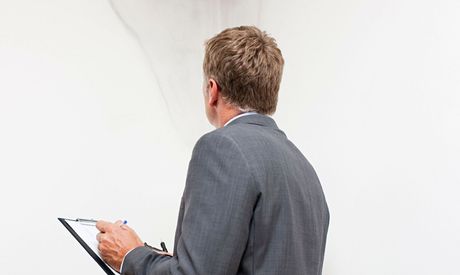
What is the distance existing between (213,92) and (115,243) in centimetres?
29

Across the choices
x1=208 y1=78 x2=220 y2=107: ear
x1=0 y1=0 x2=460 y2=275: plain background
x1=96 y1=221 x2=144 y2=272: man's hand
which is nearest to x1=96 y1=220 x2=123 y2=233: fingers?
x1=96 y1=221 x2=144 y2=272: man's hand

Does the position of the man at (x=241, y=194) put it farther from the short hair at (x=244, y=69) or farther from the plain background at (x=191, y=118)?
the plain background at (x=191, y=118)

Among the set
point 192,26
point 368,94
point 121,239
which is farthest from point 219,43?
point 192,26

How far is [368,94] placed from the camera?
1.27 metres

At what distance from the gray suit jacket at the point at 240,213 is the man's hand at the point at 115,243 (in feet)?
0.07

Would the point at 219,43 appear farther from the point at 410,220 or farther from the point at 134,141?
the point at 134,141

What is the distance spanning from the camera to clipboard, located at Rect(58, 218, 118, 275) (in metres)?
0.83

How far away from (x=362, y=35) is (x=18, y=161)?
35.7 inches

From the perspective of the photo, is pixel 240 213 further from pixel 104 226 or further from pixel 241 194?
pixel 104 226

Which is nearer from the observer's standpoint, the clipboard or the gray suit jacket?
the gray suit jacket

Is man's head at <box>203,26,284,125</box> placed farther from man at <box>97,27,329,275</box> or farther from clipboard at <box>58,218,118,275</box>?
clipboard at <box>58,218,118,275</box>

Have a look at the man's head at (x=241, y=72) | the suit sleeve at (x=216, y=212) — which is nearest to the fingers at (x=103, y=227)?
the suit sleeve at (x=216, y=212)

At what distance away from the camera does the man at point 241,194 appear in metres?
0.73

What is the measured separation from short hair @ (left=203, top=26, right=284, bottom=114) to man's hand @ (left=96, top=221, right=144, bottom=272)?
27cm
